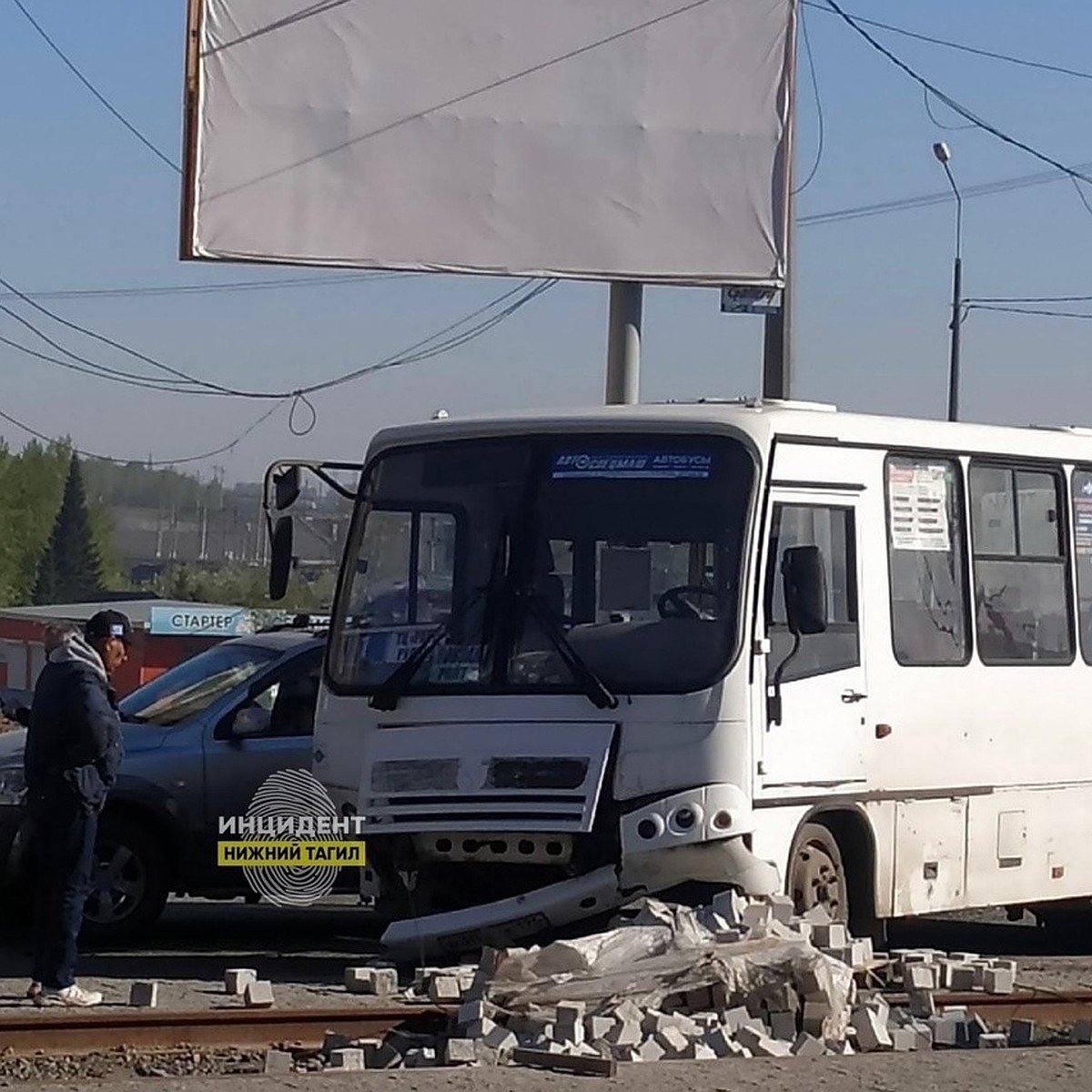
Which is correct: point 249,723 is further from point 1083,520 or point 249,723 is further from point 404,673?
point 1083,520

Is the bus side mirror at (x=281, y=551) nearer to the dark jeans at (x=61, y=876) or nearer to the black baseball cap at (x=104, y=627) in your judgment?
the black baseball cap at (x=104, y=627)

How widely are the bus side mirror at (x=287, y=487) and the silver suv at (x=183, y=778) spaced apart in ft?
5.54

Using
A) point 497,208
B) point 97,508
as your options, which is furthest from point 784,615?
point 97,508

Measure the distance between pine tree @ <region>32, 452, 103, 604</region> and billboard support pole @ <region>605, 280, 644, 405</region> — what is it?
292 ft

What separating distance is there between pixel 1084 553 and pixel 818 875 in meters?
2.95

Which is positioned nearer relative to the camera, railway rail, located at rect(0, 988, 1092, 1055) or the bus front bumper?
railway rail, located at rect(0, 988, 1092, 1055)

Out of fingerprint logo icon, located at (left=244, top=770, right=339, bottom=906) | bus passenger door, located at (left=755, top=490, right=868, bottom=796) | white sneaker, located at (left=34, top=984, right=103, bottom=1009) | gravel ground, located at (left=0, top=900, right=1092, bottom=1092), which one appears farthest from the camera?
fingerprint logo icon, located at (left=244, top=770, right=339, bottom=906)

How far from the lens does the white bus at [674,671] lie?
1038 centimetres

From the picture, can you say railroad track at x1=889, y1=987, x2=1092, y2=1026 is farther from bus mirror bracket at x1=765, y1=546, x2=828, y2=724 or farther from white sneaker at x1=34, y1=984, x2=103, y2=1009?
white sneaker at x1=34, y1=984, x2=103, y2=1009

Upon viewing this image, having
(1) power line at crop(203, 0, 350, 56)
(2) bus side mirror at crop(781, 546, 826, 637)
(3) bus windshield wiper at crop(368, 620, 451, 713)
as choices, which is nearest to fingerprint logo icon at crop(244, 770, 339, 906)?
(3) bus windshield wiper at crop(368, 620, 451, 713)

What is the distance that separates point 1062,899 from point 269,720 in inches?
180

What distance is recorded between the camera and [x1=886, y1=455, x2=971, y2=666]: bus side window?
11.5 m

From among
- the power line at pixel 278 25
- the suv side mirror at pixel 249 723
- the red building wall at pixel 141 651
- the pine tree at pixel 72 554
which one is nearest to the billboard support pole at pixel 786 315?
the power line at pixel 278 25

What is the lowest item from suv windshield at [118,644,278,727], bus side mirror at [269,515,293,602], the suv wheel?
the suv wheel
